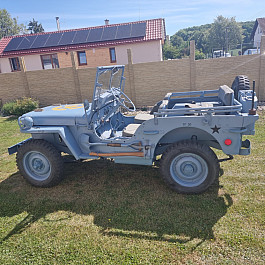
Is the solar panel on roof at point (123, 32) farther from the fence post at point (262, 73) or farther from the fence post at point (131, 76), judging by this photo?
the fence post at point (262, 73)

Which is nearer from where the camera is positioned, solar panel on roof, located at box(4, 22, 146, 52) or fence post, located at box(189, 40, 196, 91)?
fence post, located at box(189, 40, 196, 91)

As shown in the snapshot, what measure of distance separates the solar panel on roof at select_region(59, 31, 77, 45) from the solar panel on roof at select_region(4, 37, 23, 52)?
3830 millimetres

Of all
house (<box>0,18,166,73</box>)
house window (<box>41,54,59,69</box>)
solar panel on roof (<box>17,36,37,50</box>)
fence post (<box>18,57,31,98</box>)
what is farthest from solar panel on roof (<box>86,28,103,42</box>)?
fence post (<box>18,57,31,98</box>)

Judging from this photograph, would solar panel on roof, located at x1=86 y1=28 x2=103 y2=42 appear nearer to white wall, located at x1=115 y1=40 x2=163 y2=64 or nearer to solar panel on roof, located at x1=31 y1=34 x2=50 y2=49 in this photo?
white wall, located at x1=115 y1=40 x2=163 y2=64

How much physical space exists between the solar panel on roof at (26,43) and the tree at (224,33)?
136 feet

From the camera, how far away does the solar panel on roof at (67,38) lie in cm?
1936

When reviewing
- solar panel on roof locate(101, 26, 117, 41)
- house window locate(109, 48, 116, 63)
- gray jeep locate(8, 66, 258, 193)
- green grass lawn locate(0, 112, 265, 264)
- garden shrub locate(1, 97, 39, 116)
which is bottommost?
green grass lawn locate(0, 112, 265, 264)

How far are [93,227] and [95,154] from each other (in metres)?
1.20

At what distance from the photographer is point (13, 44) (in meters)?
20.7

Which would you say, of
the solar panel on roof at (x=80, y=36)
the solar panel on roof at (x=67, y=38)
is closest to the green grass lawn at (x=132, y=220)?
the solar panel on roof at (x=80, y=36)

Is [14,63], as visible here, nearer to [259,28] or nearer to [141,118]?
[141,118]

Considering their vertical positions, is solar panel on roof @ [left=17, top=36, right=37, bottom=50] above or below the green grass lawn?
above

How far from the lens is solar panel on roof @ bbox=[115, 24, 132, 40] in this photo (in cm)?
1836

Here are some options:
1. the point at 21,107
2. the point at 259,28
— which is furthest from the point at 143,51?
the point at 259,28
